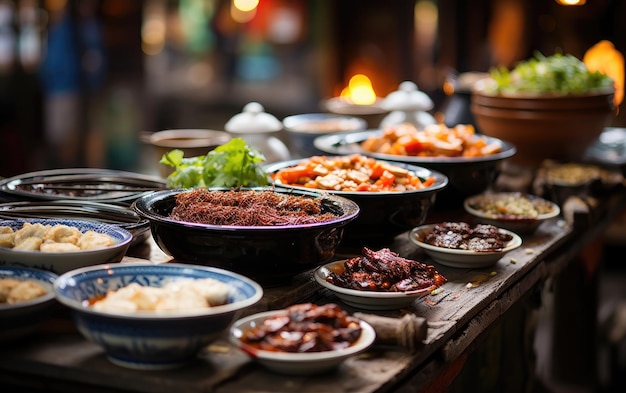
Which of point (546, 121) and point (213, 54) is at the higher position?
point (213, 54)

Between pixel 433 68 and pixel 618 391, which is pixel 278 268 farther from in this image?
pixel 433 68

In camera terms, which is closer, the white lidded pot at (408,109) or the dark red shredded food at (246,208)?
the dark red shredded food at (246,208)

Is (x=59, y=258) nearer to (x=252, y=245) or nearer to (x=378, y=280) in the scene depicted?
(x=252, y=245)

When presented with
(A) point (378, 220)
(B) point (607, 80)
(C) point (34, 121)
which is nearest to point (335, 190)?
(A) point (378, 220)

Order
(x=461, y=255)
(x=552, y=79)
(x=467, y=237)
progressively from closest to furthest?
(x=461, y=255) < (x=467, y=237) < (x=552, y=79)

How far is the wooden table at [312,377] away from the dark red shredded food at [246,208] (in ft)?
0.74

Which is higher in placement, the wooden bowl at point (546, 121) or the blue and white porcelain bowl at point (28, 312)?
the wooden bowl at point (546, 121)

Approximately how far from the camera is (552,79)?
470 centimetres

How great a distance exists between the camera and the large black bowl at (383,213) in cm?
286

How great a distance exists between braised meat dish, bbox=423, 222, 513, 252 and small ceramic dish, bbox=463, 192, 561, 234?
0.37 meters

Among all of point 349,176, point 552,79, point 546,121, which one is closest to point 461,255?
point 349,176

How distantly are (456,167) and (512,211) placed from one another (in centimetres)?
32

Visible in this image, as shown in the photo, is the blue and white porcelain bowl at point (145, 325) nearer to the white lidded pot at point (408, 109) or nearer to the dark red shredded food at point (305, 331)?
the dark red shredded food at point (305, 331)

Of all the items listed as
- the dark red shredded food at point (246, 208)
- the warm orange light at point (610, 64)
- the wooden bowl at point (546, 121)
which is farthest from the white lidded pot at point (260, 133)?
the warm orange light at point (610, 64)
